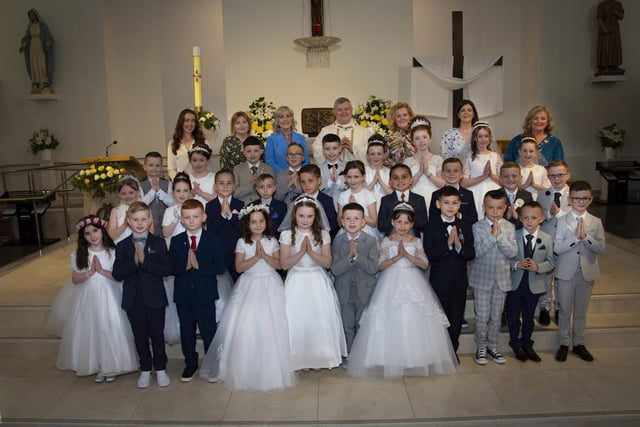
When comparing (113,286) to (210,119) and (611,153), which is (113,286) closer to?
(210,119)

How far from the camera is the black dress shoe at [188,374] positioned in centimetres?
426

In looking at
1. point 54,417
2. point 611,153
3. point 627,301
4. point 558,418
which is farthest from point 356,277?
point 611,153

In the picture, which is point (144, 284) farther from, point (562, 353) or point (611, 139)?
point (611, 139)

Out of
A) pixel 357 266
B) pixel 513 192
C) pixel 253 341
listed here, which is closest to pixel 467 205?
pixel 513 192

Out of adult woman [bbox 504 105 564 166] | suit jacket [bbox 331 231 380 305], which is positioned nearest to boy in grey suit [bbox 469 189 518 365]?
suit jacket [bbox 331 231 380 305]

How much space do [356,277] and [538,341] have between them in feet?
5.64

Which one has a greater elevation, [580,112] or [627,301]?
[580,112]

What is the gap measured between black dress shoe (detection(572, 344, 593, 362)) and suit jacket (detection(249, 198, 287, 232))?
2.69 meters

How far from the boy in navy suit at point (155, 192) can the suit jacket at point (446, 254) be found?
243cm

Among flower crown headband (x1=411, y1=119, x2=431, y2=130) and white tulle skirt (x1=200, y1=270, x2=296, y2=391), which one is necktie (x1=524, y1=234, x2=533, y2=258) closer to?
flower crown headband (x1=411, y1=119, x2=431, y2=130)

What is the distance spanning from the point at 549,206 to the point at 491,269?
3.43 feet

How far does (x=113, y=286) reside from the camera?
4.31 m

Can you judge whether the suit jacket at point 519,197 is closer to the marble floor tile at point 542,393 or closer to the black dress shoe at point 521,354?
the black dress shoe at point 521,354

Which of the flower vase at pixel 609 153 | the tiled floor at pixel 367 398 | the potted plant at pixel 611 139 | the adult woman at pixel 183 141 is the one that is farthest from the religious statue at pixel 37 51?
the flower vase at pixel 609 153
